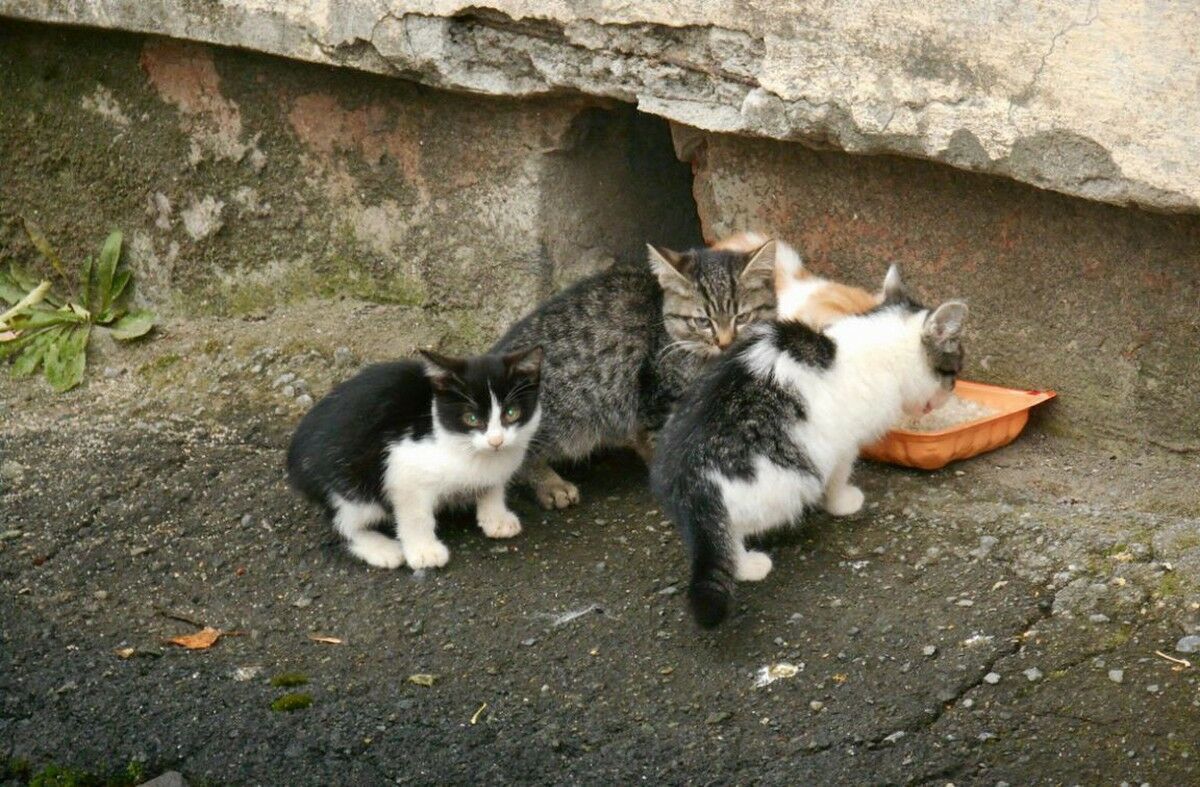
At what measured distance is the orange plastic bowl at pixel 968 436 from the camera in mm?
4707

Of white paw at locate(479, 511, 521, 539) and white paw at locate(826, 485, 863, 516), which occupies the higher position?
white paw at locate(826, 485, 863, 516)

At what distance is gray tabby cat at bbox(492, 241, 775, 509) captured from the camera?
488 centimetres

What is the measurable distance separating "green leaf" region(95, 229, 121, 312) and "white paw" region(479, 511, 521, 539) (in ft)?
7.33

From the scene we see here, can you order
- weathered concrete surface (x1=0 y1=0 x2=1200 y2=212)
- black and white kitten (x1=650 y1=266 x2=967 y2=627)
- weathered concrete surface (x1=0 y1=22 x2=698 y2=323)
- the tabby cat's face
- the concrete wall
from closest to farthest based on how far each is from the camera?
weathered concrete surface (x1=0 y1=0 x2=1200 y2=212), black and white kitten (x1=650 y1=266 x2=967 y2=627), the concrete wall, the tabby cat's face, weathered concrete surface (x1=0 y1=22 x2=698 y2=323)

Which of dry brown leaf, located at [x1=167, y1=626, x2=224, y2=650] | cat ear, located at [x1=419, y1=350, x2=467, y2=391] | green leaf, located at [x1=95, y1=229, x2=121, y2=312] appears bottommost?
dry brown leaf, located at [x1=167, y1=626, x2=224, y2=650]

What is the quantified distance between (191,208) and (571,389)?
2.00 metres

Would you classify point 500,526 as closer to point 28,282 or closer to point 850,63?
point 850,63

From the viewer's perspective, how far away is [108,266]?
6.03 metres

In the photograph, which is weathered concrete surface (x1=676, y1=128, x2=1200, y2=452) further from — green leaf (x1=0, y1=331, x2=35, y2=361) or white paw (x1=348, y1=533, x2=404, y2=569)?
green leaf (x1=0, y1=331, x2=35, y2=361)

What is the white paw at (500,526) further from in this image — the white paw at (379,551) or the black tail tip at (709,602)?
the black tail tip at (709,602)

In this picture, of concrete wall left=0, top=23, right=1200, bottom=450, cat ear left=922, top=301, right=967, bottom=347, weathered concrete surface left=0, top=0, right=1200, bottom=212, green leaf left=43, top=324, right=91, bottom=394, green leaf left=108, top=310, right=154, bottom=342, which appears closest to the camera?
weathered concrete surface left=0, top=0, right=1200, bottom=212

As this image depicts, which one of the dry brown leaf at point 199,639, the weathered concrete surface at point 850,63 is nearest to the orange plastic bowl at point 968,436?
the weathered concrete surface at point 850,63

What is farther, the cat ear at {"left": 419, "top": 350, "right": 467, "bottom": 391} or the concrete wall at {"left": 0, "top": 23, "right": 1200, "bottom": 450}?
the concrete wall at {"left": 0, "top": 23, "right": 1200, "bottom": 450}

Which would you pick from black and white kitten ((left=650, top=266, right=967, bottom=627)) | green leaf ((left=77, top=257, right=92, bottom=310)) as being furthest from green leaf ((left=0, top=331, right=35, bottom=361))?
black and white kitten ((left=650, top=266, right=967, bottom=627))
